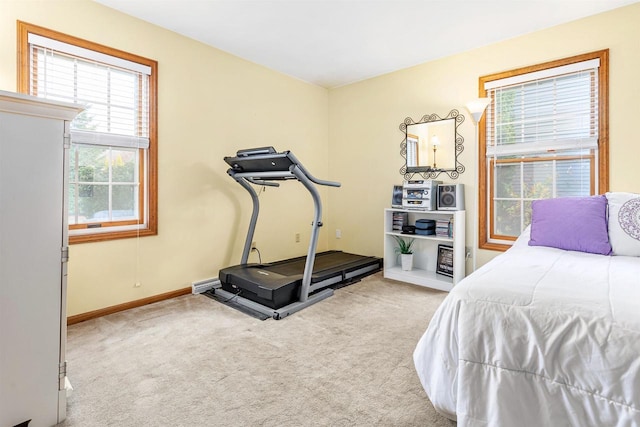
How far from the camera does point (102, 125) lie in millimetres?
2691

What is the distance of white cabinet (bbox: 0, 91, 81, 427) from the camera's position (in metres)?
1.28

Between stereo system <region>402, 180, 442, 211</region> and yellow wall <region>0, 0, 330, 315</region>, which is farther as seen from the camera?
stereo system <region>402, 180, 442, 211</region>

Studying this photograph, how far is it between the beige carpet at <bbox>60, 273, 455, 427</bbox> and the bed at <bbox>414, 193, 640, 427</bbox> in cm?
31

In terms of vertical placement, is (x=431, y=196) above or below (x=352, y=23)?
below

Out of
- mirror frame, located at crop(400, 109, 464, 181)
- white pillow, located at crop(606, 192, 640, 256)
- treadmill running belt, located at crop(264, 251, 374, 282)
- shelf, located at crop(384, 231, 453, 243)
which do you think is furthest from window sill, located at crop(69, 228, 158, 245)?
white pillow, located at crop(606, 192, 640, 256)

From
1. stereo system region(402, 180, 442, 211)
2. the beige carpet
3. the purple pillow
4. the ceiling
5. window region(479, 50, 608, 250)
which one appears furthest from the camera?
stereo system region(402, 180, 442, 211)

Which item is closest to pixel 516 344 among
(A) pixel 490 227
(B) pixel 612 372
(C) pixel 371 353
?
(B) pixel 612 372

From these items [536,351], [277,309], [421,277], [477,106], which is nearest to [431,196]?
[421,277]

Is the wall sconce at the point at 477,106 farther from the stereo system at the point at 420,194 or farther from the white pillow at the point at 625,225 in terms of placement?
the white pillow at the point at 625,225

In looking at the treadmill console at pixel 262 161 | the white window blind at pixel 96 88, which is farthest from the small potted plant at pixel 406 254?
the white window blind at pixel 96 88

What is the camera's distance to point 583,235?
7.48 feet

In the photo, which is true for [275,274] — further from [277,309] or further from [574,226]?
[574,226]

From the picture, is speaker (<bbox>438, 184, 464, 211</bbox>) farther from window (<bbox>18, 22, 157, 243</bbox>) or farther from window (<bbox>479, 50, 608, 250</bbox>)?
window (<bbox>18, 22, 157, 243</bbox>)

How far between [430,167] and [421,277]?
4.21 ft
